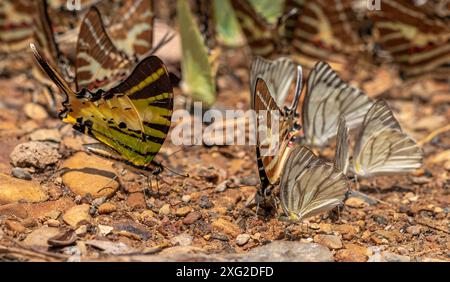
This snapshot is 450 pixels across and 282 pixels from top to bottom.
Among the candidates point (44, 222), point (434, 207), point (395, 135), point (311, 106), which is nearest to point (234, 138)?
point (311, 106)

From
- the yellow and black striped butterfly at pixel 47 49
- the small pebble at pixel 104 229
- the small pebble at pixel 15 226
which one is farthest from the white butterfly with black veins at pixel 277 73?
the small pebble at pixel 15 226

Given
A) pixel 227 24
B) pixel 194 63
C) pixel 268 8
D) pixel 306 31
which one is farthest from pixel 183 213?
pixel 268 8

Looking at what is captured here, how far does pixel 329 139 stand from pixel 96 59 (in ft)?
5.93

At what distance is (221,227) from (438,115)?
2.94 meters

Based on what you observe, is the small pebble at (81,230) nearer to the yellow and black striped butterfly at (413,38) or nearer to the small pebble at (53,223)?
the small pebble at (53,223)

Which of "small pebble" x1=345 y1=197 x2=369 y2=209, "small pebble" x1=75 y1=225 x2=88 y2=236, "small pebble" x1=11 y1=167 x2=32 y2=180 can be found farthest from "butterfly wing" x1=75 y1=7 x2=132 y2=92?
"small pebble" x1=345 y1=197 x2=369 y2=209

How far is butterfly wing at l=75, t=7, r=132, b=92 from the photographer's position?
4.67 metres

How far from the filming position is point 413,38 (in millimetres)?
6105

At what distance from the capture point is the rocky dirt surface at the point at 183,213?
3.51 metres

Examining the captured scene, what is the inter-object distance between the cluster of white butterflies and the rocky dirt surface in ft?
0.61

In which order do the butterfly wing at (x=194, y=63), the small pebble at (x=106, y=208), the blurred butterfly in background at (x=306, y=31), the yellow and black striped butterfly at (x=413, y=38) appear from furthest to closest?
the yellow and black striped butterfly at (x=413, y=38)
the blurred butterfly in background at (x=306, y=31)
the butterfly wing at (x=194, y=63)
the small pebble at (x=106, y=208)

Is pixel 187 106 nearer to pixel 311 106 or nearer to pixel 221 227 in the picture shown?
pixel 311 106

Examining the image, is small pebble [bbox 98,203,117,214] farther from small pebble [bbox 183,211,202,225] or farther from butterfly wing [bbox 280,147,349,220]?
butterfly wing [bbox 280,147,349,220]
